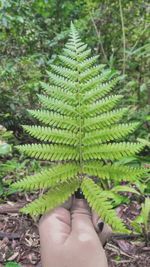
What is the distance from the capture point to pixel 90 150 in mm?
1130

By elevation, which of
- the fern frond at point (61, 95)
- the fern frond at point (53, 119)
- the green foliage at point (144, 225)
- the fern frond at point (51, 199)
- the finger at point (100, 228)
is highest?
the fern frond at point (61, 95)

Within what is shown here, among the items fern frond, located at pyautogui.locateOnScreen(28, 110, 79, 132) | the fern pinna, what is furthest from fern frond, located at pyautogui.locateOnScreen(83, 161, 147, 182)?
fern frond, located at pyautogui.locateOnScreen(28, 110, 79, 132)

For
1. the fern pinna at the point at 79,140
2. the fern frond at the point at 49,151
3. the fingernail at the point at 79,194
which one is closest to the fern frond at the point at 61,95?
the fern pinna at the point at 79,140

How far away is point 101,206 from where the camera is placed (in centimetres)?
97

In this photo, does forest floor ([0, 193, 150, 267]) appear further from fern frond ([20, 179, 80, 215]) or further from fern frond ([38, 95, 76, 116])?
fern frond ([38, 95, 76, 116])

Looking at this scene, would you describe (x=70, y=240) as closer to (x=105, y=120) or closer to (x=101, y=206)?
(x=101, y=206)

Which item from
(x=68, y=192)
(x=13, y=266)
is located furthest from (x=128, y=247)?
(x=68, y=192)

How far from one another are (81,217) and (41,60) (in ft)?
8.39

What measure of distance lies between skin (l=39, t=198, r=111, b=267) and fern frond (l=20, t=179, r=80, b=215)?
9 centimetres

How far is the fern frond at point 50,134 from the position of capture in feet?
3.53

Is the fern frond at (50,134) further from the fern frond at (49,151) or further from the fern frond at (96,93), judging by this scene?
the fern frond at (96,93)

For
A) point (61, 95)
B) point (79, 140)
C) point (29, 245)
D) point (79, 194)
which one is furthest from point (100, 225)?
point (29, 245)

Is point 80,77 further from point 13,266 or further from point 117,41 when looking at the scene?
point 117,41

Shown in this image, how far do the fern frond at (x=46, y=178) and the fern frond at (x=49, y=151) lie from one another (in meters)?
0.06
